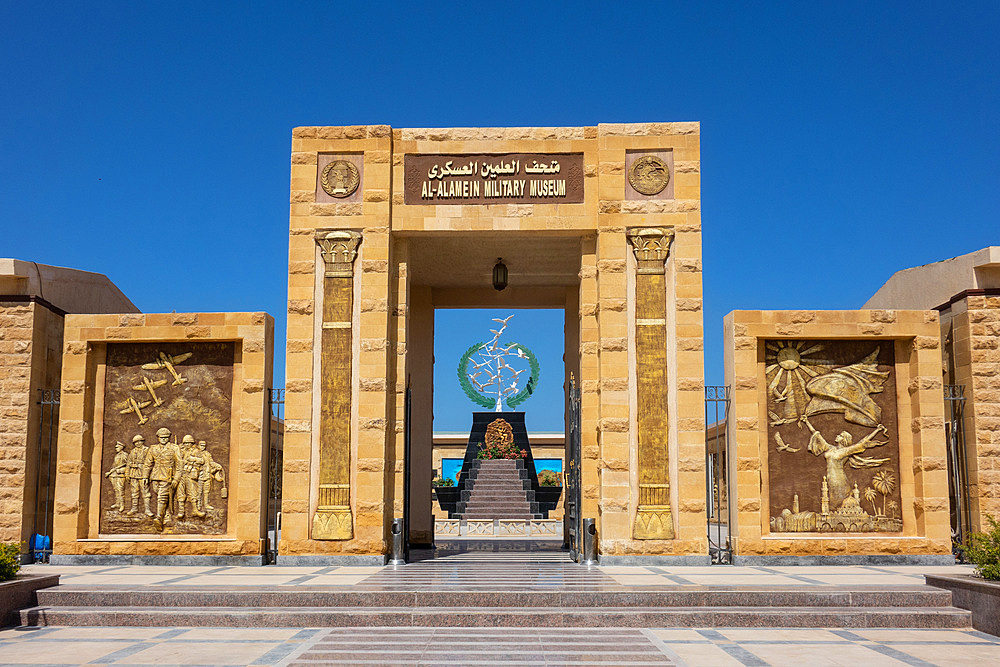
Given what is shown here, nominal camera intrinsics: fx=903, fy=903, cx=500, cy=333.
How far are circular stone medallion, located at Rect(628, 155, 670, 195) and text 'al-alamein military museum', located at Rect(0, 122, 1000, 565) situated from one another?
32 millimetres

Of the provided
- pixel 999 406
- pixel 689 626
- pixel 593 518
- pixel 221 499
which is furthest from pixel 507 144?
pixel 999 406

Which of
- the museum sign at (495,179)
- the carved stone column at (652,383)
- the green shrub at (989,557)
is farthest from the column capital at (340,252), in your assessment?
the green shrub at (989,557)

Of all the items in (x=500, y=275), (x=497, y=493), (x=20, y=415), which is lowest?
(x=497, y=493)

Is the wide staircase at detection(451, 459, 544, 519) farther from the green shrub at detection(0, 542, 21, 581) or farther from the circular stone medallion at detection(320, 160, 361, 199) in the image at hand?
the green shrub at detection(0, 542, 21, 581)

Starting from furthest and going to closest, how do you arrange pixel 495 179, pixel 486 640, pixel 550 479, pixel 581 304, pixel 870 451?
pixel 550 479 < pixel 581 304 < pixel 495 179 < pixel 870 451 < pixel 486 640

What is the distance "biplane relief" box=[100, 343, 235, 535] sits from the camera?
12688 millimetres

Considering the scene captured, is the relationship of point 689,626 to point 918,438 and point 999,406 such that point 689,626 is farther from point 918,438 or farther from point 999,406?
point 999,406

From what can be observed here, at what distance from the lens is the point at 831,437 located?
1278cm

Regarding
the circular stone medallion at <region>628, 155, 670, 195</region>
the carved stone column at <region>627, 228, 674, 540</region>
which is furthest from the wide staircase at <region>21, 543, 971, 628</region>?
the circular stone medallion at <region>628, 155, 670, 195</region>

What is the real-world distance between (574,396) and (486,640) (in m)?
5.89

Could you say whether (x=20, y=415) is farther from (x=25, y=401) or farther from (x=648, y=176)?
(x=648, y=176)

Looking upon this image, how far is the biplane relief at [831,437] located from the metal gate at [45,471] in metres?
10.5

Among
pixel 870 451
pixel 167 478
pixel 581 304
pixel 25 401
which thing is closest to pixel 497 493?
pixel 581 304

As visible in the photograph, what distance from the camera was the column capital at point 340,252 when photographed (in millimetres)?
12867
